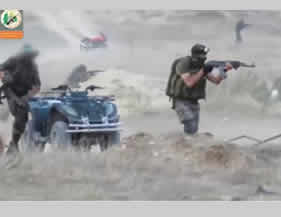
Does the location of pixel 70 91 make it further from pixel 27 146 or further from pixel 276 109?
pixel 276 109

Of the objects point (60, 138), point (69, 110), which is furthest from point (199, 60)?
point (60, 138)

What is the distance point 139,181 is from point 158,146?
476 mm

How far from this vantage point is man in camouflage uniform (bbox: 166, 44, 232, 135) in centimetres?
708

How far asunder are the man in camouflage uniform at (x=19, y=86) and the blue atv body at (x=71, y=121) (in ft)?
0.26

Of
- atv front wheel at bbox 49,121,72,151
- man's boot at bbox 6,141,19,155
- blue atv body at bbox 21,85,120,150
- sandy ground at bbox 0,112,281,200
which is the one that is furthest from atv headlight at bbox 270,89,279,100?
man's boot at bbox 6,141,19,155

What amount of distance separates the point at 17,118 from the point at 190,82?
1947 millimetres

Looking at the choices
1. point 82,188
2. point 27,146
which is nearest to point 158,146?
point 82,188

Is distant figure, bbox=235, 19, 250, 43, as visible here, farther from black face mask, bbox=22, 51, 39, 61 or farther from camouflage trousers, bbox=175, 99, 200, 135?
black face mask, bbox=22, 51, 39, 61

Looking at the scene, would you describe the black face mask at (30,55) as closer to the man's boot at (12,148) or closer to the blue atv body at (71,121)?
the blue atv body at (71,121)

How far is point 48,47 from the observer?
7.02m

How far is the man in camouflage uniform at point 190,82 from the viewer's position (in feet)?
23.2

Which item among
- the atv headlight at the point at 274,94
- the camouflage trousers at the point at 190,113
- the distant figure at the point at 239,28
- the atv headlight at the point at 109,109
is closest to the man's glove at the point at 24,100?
the atv headlight at the point at 109,109

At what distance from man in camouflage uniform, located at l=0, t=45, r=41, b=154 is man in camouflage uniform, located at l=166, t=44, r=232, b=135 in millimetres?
1502

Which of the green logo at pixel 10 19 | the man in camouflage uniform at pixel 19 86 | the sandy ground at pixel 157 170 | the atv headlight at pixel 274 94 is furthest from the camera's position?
the atv headlight at pixel 274 94
